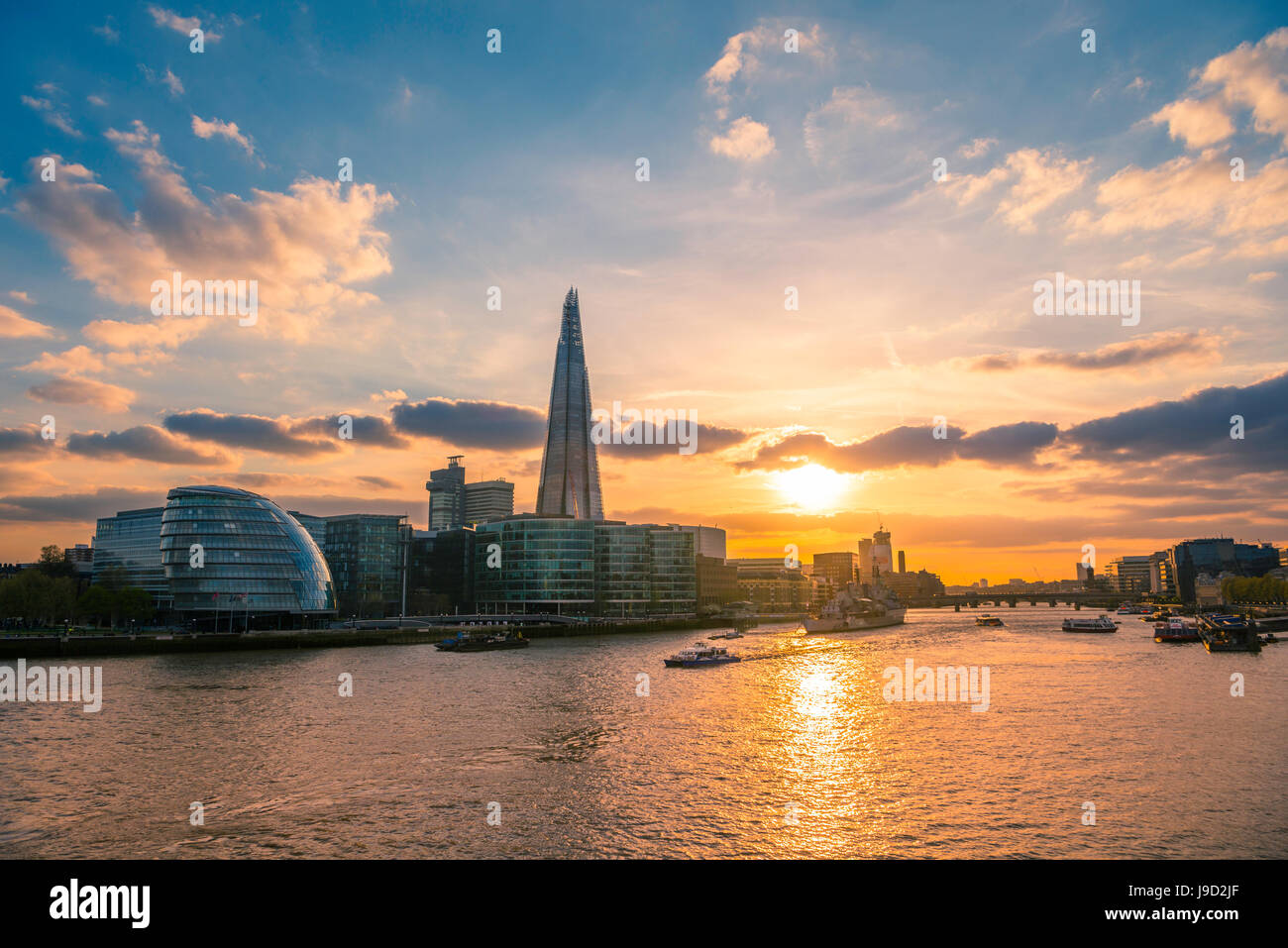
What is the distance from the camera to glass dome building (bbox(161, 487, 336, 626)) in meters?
114

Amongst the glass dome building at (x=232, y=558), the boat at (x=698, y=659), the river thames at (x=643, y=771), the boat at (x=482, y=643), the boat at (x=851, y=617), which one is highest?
the glass dome building at (x=232, y=558)

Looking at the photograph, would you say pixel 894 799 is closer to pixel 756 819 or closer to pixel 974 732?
pixel 756 819

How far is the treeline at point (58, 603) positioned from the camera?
317 feet

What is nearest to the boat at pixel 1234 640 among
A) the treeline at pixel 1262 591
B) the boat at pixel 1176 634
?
the boat at pixel 1176 634

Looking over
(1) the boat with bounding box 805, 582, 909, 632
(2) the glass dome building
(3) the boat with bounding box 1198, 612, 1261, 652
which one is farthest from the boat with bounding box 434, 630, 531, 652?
(3) the boat with bounding box 1198, 612, 1261, 652

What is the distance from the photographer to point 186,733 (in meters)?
39.5

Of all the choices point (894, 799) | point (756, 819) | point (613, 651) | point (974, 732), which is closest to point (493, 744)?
point (756, 819)

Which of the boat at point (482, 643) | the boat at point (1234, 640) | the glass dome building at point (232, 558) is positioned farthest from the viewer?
the glass dome building at point (232, 558)

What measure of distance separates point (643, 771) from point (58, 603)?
335ft

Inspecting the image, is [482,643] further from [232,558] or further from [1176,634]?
[1176,634]

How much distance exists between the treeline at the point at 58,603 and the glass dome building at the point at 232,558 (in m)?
6.73

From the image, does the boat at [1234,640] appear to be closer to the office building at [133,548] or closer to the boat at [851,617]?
the boat at [851,617]

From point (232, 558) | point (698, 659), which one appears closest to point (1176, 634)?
point (698, 659)
